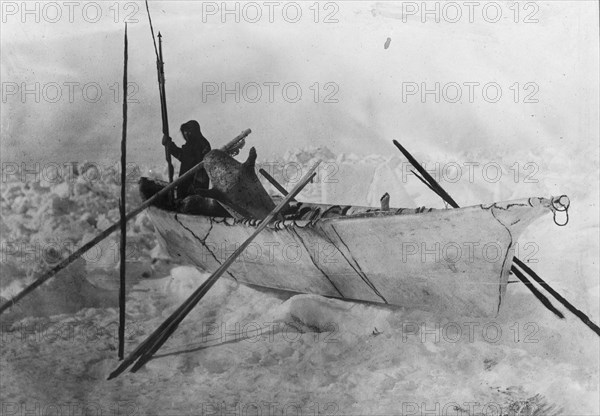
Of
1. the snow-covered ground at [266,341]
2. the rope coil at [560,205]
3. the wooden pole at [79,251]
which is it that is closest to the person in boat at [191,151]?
the wooden pole at [79,251]

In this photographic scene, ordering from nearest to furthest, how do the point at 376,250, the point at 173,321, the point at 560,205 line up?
1. the point at 560,205
2. the point at 376,250
3. the point at 173,321

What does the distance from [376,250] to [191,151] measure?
767 millimetres

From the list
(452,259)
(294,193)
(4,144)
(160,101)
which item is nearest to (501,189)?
(452,259)

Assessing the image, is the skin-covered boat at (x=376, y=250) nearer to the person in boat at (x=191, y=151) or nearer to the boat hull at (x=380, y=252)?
the boat hull at (x=380, y=252)

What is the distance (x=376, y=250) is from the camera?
2293 millimetres

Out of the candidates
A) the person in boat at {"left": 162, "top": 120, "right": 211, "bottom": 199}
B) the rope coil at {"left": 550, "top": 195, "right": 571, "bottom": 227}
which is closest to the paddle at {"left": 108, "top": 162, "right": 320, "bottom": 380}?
the person in boat at {"left": 162, "top": 120, "right": 211, "bottom": 199}

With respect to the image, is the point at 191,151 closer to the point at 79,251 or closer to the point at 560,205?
the point at 79,251

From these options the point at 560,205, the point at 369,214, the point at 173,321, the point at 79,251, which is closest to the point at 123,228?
the point at 79,251

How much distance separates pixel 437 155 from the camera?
2.50 metres

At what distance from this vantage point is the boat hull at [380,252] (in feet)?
7.09

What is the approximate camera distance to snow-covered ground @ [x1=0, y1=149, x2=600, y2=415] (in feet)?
7.75

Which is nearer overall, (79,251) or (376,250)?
(376,250)

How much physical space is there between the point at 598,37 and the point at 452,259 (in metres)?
0.99

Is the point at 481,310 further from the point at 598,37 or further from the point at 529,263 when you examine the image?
the point at 598,37
